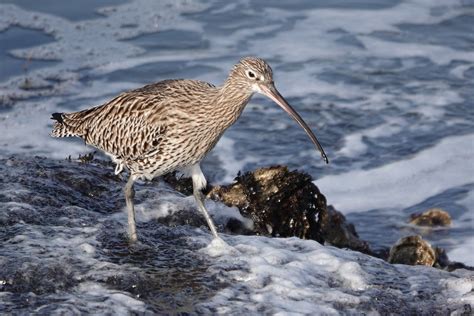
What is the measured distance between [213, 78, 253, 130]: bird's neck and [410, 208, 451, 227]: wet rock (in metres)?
3.65

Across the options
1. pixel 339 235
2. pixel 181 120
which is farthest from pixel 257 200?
pixel 181 120

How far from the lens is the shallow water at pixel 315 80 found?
11820 millimetres

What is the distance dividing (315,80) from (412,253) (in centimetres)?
617

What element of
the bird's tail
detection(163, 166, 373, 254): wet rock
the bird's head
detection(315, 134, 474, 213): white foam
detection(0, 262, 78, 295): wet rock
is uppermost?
the bird's head

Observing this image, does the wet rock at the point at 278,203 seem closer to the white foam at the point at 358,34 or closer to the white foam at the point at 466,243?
the white foam at the point at 466,243

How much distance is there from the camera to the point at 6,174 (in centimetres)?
827

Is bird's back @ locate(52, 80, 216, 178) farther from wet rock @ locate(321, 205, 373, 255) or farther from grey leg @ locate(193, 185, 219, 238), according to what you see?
wet rock @ locate(321, 205, 373, 255)

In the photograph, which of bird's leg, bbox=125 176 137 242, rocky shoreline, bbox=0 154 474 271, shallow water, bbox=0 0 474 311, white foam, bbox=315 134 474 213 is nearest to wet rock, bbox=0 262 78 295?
bird's leg, bbox=125 176 137 242

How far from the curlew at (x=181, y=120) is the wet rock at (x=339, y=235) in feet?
5.91

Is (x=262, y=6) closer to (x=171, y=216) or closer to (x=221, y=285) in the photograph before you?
(x=171, y=216)

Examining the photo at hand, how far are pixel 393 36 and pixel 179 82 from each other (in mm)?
9263

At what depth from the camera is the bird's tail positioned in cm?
824

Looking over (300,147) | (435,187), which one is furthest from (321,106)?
(435,187)

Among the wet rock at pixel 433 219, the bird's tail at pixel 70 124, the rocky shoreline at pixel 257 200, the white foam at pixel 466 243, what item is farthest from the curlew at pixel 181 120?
the wet rock at pixel 433 219
